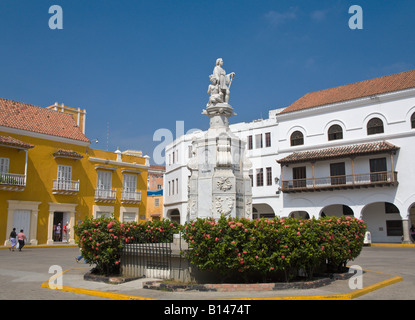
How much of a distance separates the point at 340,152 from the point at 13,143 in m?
22.4

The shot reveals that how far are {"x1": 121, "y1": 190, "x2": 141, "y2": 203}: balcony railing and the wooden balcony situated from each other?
952 cm

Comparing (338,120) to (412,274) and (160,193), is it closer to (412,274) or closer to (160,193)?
(412,274)

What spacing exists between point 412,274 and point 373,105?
1992 cm

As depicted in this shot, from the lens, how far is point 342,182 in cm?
2984

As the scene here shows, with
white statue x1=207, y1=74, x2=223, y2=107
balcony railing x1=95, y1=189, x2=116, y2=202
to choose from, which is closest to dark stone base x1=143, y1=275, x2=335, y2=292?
white statue x1=207, y1=74, x2=223, y2=107

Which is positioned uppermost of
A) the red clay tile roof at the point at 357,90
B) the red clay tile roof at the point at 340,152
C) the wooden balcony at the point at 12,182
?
the red clay tile roof at the point at 357,90

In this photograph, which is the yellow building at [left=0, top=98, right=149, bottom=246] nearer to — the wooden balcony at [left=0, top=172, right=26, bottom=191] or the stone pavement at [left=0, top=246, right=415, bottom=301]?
the wooden balcony at [left=0, top=172, right=26, bottom=191]

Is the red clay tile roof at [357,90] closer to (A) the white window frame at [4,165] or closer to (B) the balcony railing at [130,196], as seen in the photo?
(B) the balcony railing at [130,196]

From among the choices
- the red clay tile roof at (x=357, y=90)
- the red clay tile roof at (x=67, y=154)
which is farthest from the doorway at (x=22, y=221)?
the red clay tile roof at (x=357, y=90)

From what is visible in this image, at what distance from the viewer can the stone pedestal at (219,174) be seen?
447 inches

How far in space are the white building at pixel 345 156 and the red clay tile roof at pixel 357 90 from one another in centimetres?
8

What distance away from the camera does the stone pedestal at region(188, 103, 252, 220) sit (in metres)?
11.4

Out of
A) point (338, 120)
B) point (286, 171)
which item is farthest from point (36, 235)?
point (338, 120)

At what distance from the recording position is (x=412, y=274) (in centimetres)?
1191
